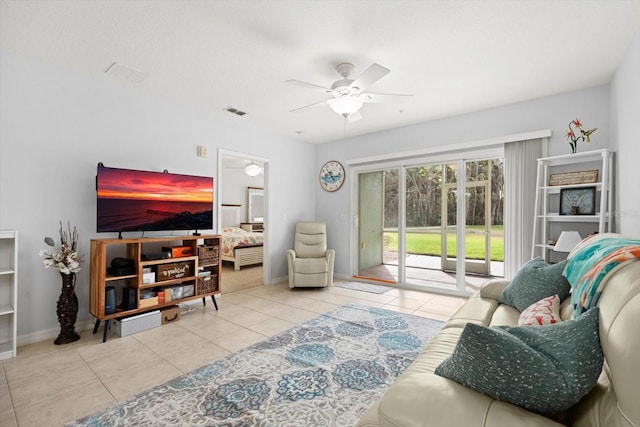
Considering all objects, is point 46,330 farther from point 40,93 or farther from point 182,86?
Answer: point 182,86

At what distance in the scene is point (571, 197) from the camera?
10.7ft

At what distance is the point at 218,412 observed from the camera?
5.78 feet

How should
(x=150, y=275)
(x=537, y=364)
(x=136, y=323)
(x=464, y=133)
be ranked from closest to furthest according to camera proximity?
1. (x=537, y=364)
2. (x=136, y=323)
3. (x=150, y=275)
4. (x=464, y=133)

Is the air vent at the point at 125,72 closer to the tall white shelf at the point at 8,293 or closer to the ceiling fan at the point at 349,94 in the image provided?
the tall white shelf at the point at 8,293

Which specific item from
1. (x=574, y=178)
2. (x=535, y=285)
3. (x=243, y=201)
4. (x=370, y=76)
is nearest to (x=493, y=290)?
(x=535, y=285)

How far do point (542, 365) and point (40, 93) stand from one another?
4116 mm

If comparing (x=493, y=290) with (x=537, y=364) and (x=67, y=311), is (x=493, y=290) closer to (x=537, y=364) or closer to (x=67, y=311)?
(x=537, y=364)

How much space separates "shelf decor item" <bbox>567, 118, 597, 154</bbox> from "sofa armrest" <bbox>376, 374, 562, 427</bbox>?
3472mm

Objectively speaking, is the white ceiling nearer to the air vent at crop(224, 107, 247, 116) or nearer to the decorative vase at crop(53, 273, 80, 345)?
the air vent at crop(224, 107, 247, 116)

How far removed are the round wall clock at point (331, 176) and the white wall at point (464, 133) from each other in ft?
0.34

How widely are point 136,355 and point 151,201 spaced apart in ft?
5.16

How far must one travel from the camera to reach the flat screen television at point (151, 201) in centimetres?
294

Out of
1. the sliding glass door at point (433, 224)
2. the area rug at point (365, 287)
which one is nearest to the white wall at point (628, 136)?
the sliding glass door at point (433, 224)

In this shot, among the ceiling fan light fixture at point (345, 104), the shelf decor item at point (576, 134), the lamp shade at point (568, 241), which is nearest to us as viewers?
the ceiling fan light fixture at point (345, 104)
